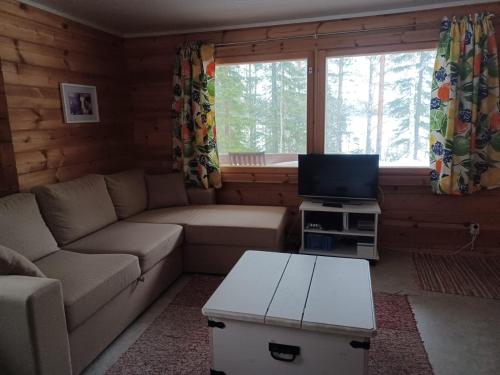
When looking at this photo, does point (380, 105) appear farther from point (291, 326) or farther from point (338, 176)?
point (291, 326)

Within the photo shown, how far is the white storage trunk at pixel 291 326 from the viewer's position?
1549 millimetres

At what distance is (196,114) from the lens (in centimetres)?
371

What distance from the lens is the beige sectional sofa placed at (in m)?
1.56

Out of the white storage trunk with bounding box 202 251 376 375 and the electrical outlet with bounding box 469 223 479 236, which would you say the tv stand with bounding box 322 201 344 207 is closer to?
the electrical outlet with bounding box 469 223 479 236

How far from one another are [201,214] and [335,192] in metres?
1.32

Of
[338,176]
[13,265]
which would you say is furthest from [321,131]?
[13,265]

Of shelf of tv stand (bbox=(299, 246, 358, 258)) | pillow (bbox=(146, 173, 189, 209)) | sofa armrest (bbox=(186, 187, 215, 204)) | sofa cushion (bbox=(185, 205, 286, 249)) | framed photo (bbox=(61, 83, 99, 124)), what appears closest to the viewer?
sofa cushion (bbox=(185, 205, 286, 249))

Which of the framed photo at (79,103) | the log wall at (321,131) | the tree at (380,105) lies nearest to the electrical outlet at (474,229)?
the log wall at (321,131)

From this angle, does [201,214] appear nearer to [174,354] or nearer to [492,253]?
[174,354]

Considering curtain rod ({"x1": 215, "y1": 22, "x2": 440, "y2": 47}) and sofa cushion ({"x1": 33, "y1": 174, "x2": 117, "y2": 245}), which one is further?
curtain rod ({"x1": 215, "y1": 22, "x2": 440, "y2": 47})

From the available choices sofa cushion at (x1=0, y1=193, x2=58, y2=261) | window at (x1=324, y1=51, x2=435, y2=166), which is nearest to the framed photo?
sofa cushion at (x1=0, y1=193, x2=58, y2=261)

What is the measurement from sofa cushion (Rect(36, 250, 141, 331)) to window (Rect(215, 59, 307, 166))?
77.0 inches

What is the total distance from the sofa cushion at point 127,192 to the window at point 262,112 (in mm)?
965

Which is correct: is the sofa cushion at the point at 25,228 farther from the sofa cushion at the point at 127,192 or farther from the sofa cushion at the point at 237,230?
the sofa cushion at the point at 237,230
